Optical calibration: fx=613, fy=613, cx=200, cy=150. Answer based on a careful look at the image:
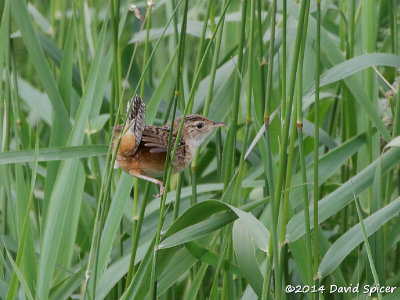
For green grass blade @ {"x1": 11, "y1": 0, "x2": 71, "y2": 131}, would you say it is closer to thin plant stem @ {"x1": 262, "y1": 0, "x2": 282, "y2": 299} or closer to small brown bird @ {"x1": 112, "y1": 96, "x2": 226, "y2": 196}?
Result: small brown bird @ {"x1": 112, "y1": 96, "x2": 226, "y2": 196}

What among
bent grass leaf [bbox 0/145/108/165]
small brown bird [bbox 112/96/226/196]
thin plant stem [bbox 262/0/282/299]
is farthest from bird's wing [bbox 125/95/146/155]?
thin plant stem [bbox 262/0/282/299]

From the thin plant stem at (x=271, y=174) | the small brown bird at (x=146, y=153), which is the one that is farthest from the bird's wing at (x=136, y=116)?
the thin plant stem at (x=271, y=174)

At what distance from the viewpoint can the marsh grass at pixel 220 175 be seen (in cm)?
131

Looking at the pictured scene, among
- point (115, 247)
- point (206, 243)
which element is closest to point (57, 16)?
point (115, 247)

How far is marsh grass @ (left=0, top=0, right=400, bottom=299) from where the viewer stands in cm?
131

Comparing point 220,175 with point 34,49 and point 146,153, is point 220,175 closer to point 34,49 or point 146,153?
point 146,153

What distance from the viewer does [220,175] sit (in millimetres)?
1906

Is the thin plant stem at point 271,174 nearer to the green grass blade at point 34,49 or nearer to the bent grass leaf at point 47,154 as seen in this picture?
the bent grass leaf at point 47,154

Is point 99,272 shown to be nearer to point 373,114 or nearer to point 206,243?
point 206,243

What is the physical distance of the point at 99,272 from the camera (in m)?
1.64

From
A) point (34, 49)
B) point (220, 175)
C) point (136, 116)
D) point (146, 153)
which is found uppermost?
point (34, 49)

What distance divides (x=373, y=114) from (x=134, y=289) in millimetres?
888

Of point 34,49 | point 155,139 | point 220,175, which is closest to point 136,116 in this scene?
point 155,139

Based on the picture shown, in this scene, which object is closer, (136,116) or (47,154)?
(136,116)
